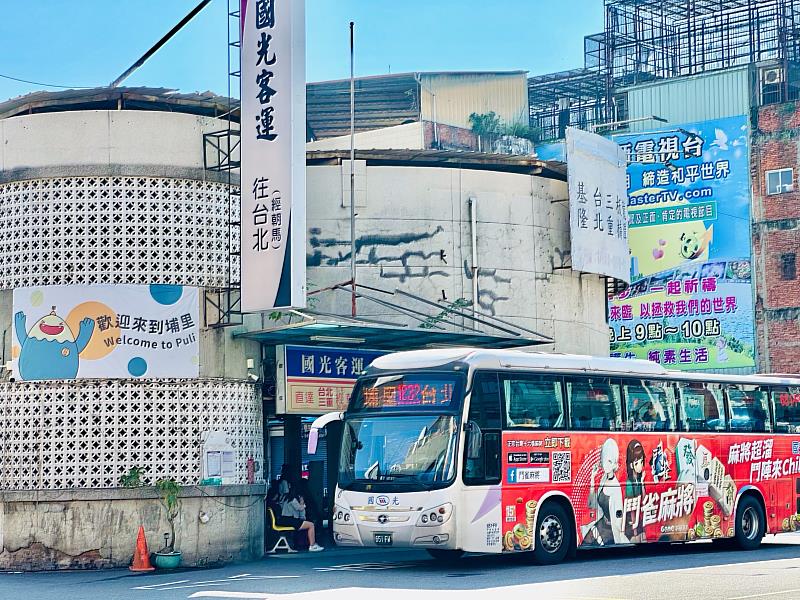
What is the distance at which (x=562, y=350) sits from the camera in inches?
1152

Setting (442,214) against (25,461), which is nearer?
(25,461)

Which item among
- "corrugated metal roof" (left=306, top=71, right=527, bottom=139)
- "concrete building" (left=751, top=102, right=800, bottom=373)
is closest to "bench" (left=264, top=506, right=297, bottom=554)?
"corrugated metal roof" (left=306, top=71, right=527, bottom=139)

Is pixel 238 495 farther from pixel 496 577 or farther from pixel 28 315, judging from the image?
pixel 496 577

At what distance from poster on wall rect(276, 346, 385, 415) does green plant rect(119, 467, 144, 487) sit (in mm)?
3136

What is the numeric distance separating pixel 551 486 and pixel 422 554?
13.1 ft

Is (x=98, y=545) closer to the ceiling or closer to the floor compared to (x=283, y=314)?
closer to the floor

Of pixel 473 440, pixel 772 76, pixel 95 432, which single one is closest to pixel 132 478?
pixel 95 432

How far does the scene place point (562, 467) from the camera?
2064cm

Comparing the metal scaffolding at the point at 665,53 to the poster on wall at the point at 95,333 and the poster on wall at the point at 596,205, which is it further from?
the poster on wall at the point at 95,333

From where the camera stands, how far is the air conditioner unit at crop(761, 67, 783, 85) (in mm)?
52000

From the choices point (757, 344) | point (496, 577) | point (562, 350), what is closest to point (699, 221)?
point (757, 344)

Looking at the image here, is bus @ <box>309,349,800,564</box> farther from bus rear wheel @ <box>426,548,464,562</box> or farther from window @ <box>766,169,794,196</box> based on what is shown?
window @ <box>766,169,794,196</box>

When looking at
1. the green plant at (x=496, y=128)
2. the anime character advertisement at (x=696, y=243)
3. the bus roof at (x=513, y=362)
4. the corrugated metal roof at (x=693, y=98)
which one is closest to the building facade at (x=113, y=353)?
the bus roof at (x=513, y=362)

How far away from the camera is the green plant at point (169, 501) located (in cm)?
2233
